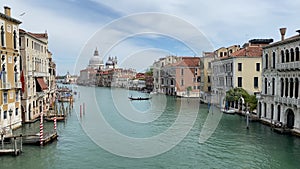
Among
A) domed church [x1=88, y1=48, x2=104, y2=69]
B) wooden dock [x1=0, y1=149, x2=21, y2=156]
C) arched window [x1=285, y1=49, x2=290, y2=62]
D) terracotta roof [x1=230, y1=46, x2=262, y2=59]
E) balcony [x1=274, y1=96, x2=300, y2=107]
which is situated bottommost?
wooden dock [x1=0, y1=149, x2=21, y2=156]

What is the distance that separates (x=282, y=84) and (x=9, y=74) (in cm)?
1438

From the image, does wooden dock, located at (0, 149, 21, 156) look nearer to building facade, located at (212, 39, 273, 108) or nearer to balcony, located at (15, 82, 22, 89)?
balcony, located at (15, 82, 22, 89)

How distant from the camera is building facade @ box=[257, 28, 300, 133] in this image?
14.0 meters

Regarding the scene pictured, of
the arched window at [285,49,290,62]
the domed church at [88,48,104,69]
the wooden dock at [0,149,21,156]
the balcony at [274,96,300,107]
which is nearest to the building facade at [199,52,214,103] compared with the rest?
the balcony at [274,96,300,107]

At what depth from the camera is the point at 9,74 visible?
1488cm

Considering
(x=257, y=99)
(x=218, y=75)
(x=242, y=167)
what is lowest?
(x=242, y=167)

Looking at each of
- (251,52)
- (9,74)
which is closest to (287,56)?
(251,52)

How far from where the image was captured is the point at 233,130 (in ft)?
52.2

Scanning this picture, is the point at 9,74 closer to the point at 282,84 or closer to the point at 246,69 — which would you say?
the point at 282,84

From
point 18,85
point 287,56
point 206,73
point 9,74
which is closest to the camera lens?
point 9,74

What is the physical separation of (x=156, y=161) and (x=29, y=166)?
4.50 m

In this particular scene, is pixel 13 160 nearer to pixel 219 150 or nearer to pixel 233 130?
pixel 219 150

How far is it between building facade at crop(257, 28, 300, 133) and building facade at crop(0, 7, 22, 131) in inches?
536

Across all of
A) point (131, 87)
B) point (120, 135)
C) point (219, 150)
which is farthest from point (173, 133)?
point (131, 87)
